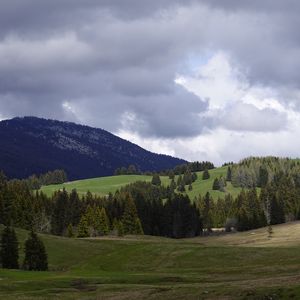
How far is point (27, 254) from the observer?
91312mm

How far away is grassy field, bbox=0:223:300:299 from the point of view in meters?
41.7

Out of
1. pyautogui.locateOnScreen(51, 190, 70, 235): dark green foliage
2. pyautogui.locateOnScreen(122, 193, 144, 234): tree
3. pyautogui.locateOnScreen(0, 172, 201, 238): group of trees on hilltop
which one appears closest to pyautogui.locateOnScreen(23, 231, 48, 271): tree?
pyautogui.locateOnScreen(0, 172, 201, 238): group of trees on hilltop

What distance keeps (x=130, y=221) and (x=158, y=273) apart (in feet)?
322

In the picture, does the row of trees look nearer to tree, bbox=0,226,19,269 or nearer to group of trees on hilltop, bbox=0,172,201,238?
tree, bbox=0,226,19,269

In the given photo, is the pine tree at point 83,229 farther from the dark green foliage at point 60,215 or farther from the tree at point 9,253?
the tree at point 9,253

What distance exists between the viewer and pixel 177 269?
267ft

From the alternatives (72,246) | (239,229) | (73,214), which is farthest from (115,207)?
(72,246)

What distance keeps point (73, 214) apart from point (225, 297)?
15510cm

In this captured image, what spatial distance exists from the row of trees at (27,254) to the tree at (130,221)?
78.9 m

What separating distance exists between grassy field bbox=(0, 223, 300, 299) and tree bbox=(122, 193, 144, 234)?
4189cm

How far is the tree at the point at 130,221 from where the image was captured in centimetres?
17112

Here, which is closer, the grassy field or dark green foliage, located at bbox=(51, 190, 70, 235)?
the grassy field

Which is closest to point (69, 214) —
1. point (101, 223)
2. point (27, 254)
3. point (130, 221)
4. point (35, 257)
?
point (101, 223)

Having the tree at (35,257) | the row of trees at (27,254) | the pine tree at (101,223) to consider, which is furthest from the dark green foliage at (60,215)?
the tree at (35,257)
